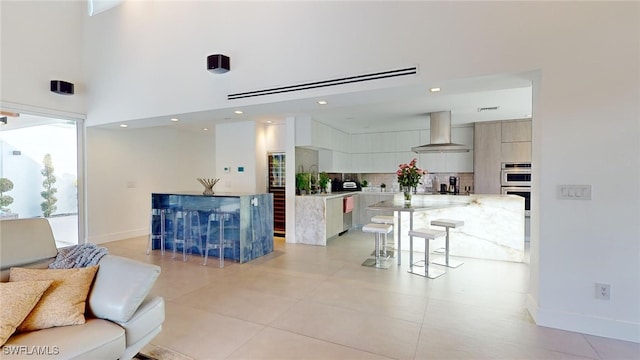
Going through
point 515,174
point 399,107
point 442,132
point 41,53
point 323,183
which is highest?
point 41,53

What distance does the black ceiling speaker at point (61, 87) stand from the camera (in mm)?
5031

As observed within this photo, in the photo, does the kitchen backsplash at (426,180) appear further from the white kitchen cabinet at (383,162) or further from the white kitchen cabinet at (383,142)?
the white kitchen cabinet at (383,142)

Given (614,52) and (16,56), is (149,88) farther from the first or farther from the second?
(614,52)

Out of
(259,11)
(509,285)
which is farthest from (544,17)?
(259,11)

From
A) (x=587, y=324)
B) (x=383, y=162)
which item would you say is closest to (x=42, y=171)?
(x=383, y=162)

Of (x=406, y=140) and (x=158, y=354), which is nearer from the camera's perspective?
(x=158, y=354)

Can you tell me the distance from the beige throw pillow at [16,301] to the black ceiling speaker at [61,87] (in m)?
4.70

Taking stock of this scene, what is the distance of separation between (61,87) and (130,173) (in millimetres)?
1996

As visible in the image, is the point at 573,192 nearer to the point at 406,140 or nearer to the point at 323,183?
the point at 323,183

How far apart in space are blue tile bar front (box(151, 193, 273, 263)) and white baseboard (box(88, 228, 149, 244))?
1229 mm

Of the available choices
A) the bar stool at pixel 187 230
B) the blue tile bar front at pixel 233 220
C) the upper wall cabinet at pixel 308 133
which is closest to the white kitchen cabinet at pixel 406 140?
the upper wall cabinet at pixel 308 133

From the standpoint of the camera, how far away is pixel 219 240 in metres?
4.87

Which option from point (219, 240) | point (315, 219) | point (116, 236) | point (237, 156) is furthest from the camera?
point (237, 156)

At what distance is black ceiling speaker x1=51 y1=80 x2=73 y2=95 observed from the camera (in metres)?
5.03
